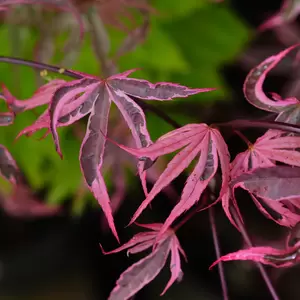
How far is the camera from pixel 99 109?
36 cm

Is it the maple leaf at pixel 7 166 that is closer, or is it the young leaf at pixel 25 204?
the maple leaf at pixel 7 166

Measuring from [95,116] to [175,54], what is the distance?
46cm

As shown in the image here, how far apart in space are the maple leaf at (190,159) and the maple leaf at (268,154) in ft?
0.06

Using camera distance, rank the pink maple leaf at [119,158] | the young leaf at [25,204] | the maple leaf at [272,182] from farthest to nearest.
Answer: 1. the young leaf at [25,204]
2. the pink maple leaf at [119,158]
3. the maple leaf at [272,182]

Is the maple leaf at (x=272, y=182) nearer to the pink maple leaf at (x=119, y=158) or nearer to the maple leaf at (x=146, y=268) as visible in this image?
the maple leaf at (x=146, y=268)

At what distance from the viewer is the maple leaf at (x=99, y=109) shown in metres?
0.34

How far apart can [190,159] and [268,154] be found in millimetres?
58

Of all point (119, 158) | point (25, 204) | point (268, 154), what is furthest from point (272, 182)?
point (25, 204)

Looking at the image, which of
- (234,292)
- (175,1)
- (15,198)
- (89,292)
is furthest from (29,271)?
(175,1)

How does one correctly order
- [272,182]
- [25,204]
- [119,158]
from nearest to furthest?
[272,182], [119,158], [25,204]

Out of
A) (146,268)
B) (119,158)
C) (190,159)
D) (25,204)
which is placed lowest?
(25,204)

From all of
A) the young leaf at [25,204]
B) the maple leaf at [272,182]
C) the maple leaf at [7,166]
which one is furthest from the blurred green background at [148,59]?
the maple leaf at [272,182]

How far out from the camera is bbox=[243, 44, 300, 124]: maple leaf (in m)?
0.36

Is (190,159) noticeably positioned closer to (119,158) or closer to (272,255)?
(272,255)
